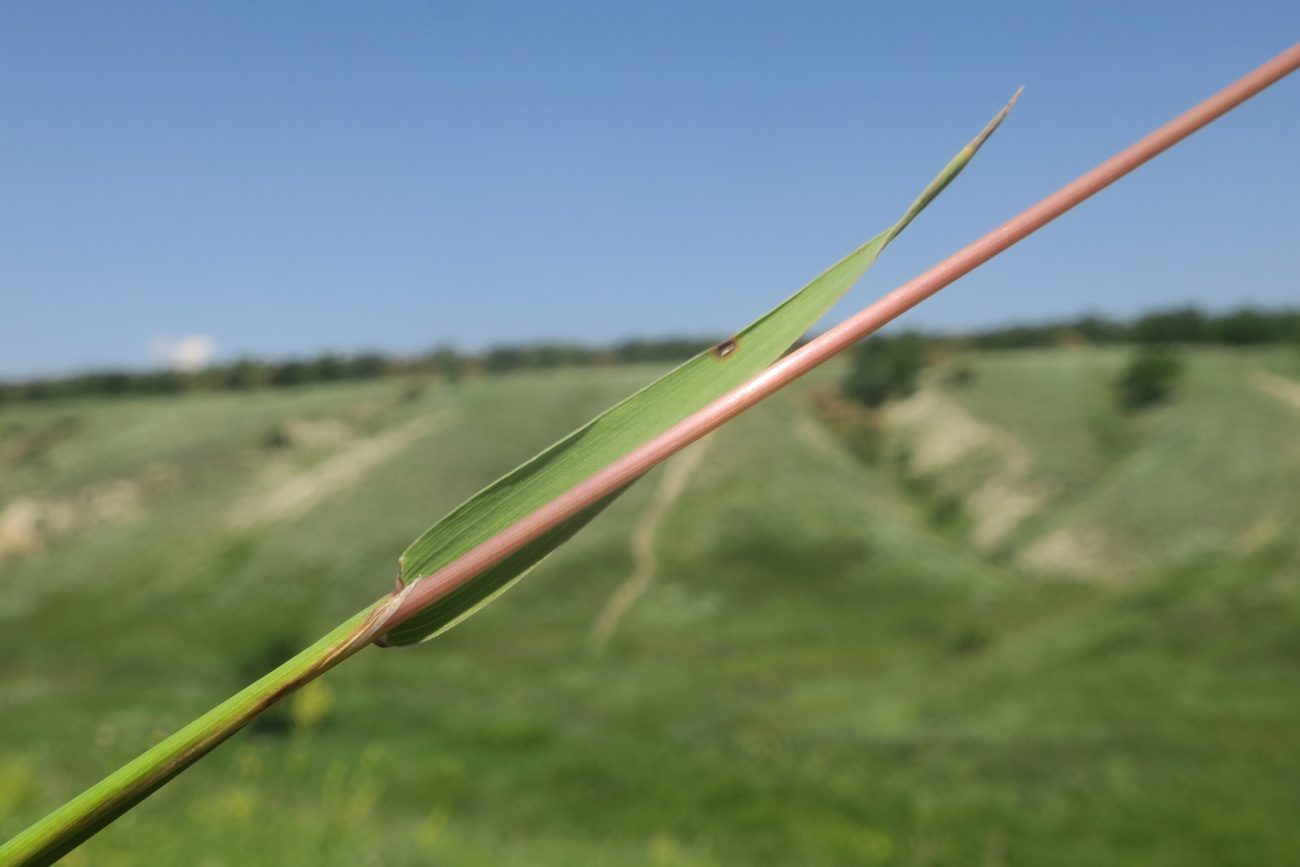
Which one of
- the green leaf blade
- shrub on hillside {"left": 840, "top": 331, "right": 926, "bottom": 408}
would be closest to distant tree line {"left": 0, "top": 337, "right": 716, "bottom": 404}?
shrub on hillside {"left": 840, "top": 331, "right": 926, "bottom": 408}

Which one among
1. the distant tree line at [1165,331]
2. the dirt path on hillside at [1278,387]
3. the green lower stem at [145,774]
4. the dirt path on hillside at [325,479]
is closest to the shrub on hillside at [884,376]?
the distant tree line at [1165,331]

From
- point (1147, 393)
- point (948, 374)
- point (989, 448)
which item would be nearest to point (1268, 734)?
point (989, 448)

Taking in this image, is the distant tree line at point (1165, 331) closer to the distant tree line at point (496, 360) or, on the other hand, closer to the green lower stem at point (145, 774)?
the distant tree line at point (496, 360)

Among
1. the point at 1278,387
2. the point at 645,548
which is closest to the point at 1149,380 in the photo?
the point at 1278,387

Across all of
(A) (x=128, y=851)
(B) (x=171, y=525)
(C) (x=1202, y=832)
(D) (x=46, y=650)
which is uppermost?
(B) (x=171, y=525)

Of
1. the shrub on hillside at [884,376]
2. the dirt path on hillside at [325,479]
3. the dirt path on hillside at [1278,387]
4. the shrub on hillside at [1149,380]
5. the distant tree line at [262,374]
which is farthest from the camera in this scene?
the distant tree line at [262,374]

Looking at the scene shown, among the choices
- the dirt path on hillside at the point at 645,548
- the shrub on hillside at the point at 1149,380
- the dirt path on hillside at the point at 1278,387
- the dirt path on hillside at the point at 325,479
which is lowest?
the dirt path on hillside at the point at 1278,387

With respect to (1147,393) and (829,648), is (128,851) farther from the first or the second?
(1147,393)
